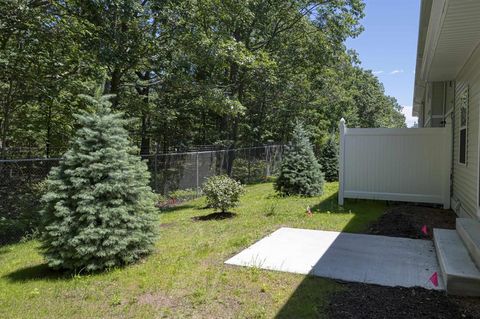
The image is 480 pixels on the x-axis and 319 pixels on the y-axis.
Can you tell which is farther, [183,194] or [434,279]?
[183,194]

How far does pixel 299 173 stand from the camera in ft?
37.8

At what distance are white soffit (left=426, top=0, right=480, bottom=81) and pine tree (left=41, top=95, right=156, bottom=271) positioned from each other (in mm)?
4604

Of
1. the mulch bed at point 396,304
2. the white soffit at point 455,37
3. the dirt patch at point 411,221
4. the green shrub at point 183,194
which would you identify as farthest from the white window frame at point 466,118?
the green shrub at point 183,194

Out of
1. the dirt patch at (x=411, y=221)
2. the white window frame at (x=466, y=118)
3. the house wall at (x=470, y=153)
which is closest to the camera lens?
the house wall at (x=470, y=153)

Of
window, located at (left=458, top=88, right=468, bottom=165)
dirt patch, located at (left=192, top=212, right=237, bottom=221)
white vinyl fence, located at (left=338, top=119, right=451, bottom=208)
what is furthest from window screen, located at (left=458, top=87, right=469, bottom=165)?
dirt patch, located at (left=192, top=212, right=237, bottom=221)

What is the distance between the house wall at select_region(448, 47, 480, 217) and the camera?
6.24 metres

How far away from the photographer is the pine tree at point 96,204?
483 cm

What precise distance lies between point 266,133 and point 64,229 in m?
19.7

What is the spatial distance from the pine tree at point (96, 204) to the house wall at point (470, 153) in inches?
209

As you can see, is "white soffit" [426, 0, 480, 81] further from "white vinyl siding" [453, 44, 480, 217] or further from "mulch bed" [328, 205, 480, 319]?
"mulch bed" [328, 205, 480, 319]

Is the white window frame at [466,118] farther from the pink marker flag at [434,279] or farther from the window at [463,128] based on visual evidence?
the pink marker flag at [434,279]

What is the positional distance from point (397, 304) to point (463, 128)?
17.9 ft

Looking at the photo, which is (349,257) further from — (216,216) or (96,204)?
(216,216)

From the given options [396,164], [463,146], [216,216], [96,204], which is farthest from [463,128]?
[96,204]
